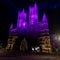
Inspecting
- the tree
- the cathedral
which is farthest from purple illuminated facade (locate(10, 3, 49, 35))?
the tree

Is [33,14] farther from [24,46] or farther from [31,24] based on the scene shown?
[24,46]

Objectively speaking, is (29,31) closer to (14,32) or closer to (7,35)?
(14,32)

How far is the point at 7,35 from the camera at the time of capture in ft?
160

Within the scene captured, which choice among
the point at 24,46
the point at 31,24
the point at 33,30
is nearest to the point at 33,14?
the point at 31,24

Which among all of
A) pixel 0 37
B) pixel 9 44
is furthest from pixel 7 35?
pixel 9 44

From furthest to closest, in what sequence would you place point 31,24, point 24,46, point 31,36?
point 31,24, point 31,36, point 24,46

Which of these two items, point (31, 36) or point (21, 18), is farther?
point (21, 18)

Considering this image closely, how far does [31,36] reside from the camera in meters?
43.6

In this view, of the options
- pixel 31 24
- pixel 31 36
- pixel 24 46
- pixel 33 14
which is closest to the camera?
pixel 24 46

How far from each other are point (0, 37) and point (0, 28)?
3.17 metres

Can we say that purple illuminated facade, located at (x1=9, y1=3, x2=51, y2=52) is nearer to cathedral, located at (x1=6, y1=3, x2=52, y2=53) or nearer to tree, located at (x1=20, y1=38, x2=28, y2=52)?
cathedral, located at (x1=6, y1=3, x2=52, y2=53)

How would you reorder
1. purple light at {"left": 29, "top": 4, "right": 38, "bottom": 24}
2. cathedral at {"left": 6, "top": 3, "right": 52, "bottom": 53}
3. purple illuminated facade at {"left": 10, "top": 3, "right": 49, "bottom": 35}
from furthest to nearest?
purple light at {"left": 29, "top": 4, "right": 38, "bottom": 24} → purple illuminated facade at {"left": 10, "top": 3, "right": 49, "bottom": 35} → cathedral at {"left": 6, "top": 3, "right": 52, "bottom": 53}

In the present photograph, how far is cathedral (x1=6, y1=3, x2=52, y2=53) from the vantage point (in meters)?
37.1

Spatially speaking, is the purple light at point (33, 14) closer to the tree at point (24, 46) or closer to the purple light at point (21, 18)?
the purple light at point (21, 18)
